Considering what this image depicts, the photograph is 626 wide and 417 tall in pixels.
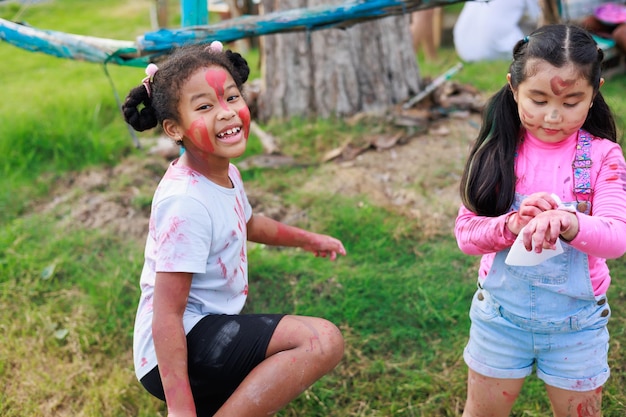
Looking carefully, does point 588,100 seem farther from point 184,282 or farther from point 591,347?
point 184,282

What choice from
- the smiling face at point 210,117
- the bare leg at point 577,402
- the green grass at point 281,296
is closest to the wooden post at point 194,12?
the smiling face at point 210,117

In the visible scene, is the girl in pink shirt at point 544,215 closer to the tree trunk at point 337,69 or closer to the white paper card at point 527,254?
the white paper card at point 527,254

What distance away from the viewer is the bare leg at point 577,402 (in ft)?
6.35

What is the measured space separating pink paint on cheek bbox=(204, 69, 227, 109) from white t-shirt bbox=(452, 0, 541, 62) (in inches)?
195

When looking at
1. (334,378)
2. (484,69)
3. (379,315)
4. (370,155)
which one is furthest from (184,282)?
(484,69)

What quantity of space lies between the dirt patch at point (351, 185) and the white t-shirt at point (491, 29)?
224 centimetres

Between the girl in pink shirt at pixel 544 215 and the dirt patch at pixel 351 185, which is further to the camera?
the dirt patch at pixel 351 185

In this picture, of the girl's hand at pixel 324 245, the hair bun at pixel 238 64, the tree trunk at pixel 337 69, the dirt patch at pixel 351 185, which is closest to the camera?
the hair bun at pixel 238 64

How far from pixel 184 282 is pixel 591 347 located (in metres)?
1.15

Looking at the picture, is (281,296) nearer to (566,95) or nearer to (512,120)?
(512,120)

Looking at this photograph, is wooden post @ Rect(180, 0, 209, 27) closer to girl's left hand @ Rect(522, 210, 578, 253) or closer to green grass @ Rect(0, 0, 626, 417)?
green grass @ Rect(0, 0, 626, 417)

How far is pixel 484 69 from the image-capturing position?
601 centimetres

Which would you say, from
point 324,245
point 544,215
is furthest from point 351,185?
point 544,215

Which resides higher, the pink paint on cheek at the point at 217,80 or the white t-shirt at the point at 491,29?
the pink paint on cheek at the point at 217,80
